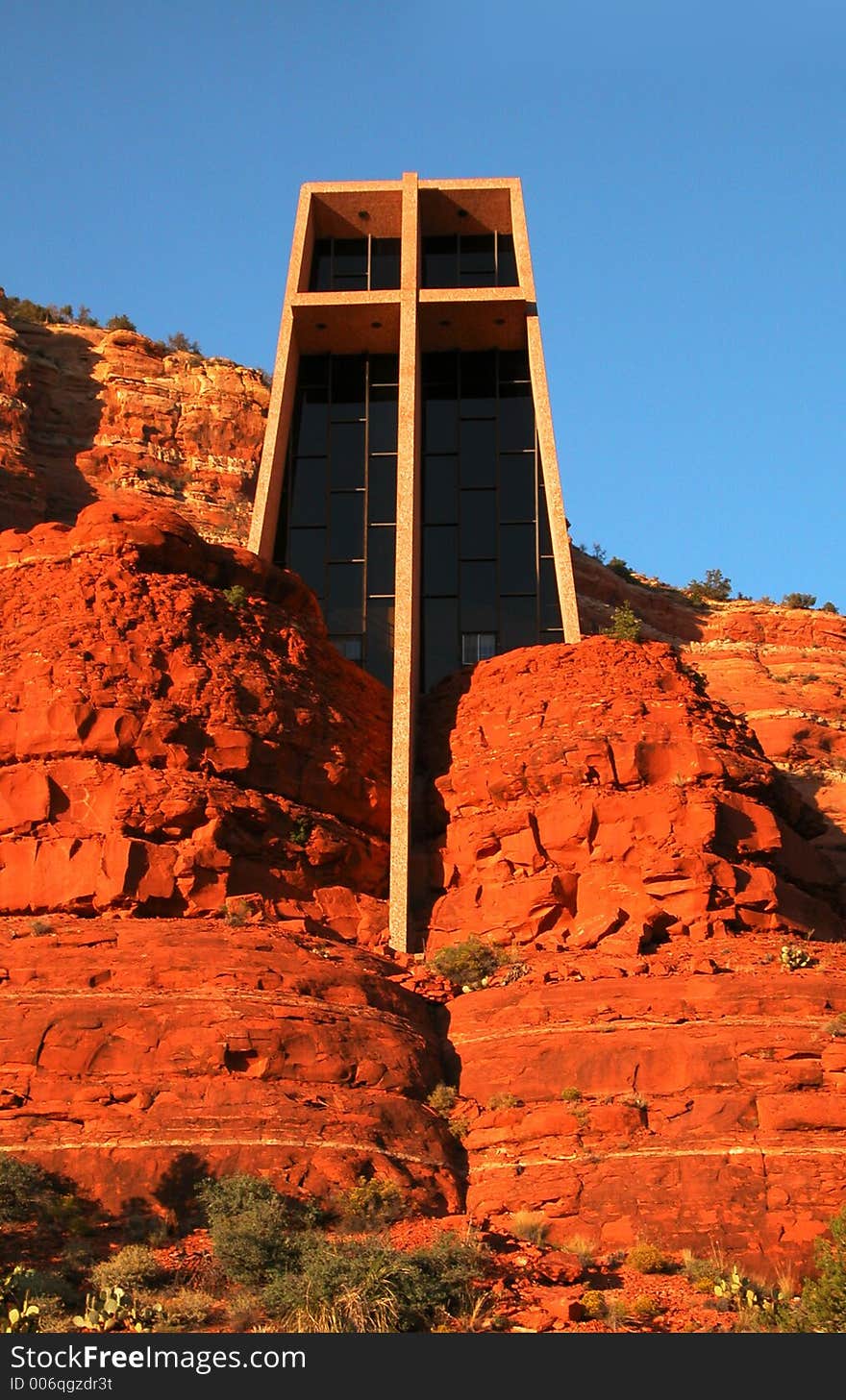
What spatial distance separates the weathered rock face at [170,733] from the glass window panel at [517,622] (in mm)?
5244

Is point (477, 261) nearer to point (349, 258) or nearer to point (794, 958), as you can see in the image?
point (349, 258)

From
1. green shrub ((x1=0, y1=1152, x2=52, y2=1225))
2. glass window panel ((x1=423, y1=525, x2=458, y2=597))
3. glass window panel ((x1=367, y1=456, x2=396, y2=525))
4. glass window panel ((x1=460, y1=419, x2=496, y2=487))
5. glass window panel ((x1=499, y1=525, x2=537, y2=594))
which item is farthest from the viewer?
glass window panel ((x1=460, y1=419, x2=496, y2=487))

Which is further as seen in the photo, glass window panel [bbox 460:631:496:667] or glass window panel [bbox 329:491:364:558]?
glass window panel [bbox 329:491:364:558]

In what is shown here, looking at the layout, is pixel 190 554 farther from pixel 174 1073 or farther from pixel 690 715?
pixel 174 1073

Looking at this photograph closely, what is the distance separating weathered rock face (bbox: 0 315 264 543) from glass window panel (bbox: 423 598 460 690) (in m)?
8.97

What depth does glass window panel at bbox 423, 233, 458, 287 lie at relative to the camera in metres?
40.2

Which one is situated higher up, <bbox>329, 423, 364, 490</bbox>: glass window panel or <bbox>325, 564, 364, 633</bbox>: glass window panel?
<bbox>329, 423, 364, 490</bbox>: glass window panel

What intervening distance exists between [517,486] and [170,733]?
14.2 meters

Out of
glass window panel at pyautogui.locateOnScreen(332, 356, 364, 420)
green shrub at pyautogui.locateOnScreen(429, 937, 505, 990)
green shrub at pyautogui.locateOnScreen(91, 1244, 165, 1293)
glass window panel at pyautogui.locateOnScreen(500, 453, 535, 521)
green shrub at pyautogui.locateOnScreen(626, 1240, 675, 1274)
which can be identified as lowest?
green shrub at pyautogui.locateOnScreen(91, 1244, 165, 1293)

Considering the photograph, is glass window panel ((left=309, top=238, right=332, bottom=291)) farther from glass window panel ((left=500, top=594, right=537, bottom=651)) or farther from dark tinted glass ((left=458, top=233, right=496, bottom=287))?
glass window panel ((left=500, top=594, right=537, bottom=651))

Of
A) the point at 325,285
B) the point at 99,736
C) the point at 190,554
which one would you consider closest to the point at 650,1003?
the point at 99,736

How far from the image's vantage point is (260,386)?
50219 millimetres

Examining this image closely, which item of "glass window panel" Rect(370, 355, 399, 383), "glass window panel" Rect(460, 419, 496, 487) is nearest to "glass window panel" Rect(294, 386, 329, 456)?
"glass window panel" Rect(370, 355, 399, 383)

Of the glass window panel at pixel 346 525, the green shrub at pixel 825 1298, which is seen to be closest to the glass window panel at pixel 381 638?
the glass window panel at pixel 346 525
